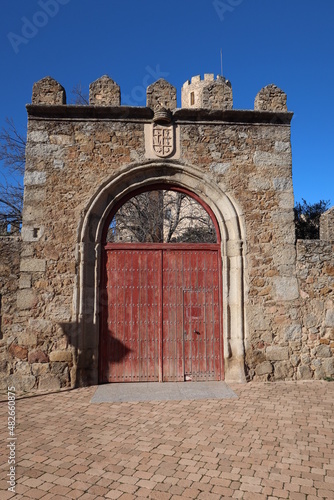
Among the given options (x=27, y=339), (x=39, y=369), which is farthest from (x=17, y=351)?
(x=39, y=369)

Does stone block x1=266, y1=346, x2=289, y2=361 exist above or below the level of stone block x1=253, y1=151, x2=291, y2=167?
below

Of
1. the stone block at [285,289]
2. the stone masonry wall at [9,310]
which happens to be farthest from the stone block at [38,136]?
the stone block at [285,289]

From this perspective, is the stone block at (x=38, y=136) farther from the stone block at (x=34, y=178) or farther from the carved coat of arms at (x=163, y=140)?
the carved coat of arms at (x=163, y=140)

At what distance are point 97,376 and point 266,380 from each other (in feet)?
7.92

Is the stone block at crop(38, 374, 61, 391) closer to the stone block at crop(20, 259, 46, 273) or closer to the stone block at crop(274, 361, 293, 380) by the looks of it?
the stone block at crop(20, 259, 46, 273)

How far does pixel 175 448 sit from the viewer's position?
129 inches

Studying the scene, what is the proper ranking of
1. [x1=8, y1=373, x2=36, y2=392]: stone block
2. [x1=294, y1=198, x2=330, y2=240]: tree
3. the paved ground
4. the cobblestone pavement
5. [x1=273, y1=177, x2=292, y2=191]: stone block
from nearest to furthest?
the cobblestone pavement → the paved ground → [x1=8, y1=373, x2=36, y2=392]: stone block → [x1=273, y1=177, x2=292, y2=191]: stone block → [x1=294, y1=198, x2=330, y2=240]: tree

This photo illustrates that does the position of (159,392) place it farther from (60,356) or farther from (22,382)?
(22,382)

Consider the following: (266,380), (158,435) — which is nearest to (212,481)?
(158,435)

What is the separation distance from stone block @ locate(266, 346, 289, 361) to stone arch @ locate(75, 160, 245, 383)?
41 centimetres

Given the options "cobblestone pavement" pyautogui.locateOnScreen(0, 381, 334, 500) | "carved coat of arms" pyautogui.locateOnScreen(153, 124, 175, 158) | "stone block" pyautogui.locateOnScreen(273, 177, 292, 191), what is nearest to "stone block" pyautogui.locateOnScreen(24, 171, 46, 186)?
"carved coat of arms" pyautogui.locateOnScreen(153, 124, 175, 158)

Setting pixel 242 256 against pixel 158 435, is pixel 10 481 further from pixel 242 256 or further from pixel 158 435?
pixel 242 256

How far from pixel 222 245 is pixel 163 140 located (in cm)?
183

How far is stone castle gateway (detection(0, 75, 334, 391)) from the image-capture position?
5.27 metres
